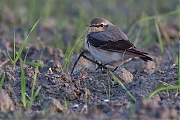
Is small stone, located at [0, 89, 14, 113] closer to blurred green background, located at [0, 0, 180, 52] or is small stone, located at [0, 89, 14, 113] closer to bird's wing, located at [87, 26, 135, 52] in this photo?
bird's wing, located at [87, 26, 135, 52]

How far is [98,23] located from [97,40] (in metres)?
0.58

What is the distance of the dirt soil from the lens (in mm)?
4930

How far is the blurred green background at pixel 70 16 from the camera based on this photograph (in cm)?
1103

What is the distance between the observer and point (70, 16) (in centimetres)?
1382

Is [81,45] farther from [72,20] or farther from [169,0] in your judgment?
[169,0]

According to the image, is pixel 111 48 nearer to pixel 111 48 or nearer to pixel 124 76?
pixel 111 48

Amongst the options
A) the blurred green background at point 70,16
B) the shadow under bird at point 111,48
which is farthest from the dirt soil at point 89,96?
the blurred green background at point 70,16

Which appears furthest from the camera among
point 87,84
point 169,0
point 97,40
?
point 169,0

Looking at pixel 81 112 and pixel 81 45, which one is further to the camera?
pixel 81 45

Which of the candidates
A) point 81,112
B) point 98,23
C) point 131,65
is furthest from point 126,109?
point 131,65

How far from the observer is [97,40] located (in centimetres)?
770

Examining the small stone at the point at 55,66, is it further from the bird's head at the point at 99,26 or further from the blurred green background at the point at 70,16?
the blurred green background at the point at 70,16

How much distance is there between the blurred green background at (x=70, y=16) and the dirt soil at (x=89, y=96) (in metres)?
3.20

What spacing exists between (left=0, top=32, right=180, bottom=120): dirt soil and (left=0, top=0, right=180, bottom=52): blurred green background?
3.20 metres
